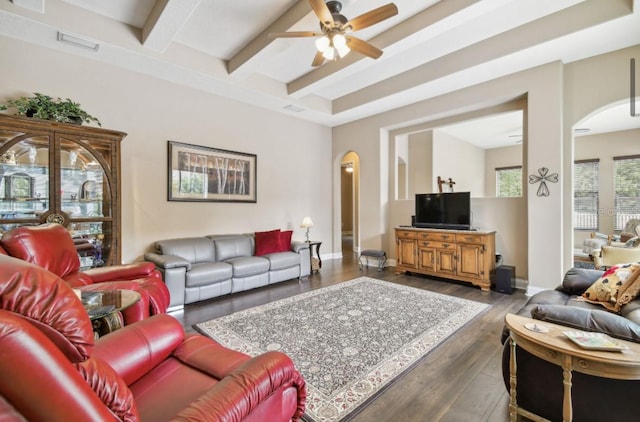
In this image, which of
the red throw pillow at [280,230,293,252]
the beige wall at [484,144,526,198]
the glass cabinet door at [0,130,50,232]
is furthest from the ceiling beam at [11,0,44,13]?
the beige wall at [484,144,526,198]

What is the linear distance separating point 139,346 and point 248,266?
9.61 ft

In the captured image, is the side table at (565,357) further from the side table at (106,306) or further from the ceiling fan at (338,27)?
the ceiling fan at (338,27)

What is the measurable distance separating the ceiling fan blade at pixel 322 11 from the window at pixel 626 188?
8269 millimetres

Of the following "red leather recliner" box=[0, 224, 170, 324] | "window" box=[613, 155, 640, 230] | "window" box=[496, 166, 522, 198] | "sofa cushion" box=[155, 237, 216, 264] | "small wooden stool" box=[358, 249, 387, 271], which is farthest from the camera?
"window" box=[496, 166, 522, 198]

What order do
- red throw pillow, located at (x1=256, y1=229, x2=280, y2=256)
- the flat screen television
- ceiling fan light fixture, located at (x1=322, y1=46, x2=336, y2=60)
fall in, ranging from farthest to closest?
1. red throw pillow, located at (x1=256, y1=229, x2=280, y2=256)
2. the flat screen television
3. ceiling fan light fixture, located at (x1=322, y1=46, x2=336, y2=60)

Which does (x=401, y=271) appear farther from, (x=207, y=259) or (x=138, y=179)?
(x=138, y=179)

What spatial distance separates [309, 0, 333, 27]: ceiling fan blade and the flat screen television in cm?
340

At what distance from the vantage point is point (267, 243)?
16.5 ft

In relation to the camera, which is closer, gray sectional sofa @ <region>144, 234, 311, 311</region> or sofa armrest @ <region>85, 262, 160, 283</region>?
sofa armrest @ <region>85, 262, 160, 283</region>

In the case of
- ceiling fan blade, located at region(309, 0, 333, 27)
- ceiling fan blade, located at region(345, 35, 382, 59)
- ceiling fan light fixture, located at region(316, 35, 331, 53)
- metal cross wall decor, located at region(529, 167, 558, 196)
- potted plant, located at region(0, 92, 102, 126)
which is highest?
ceiling fan blade, located at region(309, 0, 333, 27)

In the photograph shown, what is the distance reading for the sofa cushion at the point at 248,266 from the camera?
13.8 feet

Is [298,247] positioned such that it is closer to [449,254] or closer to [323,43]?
[449,254]

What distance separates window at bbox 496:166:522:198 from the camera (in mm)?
8914

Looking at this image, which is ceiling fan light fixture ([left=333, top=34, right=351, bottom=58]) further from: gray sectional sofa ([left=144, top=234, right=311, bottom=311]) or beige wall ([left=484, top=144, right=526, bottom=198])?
beige wall ([left=484, top=144, right=526, bottom=198])
